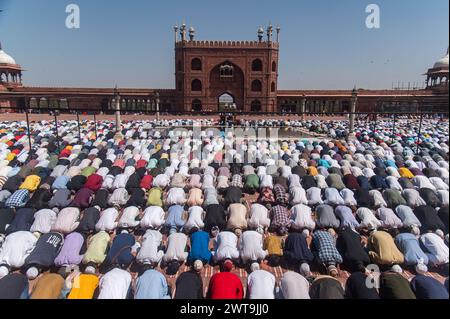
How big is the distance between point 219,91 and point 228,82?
58.7 inches

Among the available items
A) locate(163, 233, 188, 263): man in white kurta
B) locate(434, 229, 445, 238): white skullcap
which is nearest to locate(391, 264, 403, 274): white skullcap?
locate(434, 229, 445, 238): white skullcap

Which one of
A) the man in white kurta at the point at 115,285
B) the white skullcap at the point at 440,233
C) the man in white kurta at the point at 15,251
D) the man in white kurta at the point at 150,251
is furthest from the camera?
the white skullcap at the point at 440,233

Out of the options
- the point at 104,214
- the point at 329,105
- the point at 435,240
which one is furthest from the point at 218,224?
the point at 329,105

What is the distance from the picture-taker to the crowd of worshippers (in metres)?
4.90

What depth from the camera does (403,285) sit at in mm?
4707

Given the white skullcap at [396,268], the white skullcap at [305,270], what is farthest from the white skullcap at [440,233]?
the white skullcap at [305,270]

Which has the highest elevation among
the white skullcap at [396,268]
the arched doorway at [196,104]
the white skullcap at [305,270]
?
the arched doorway at [196,104]

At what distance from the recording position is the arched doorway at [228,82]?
37.5 meters

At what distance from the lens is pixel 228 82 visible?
3800 cm

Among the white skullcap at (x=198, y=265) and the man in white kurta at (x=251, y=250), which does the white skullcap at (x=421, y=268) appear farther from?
the white skullcap at (x=198, y=265)

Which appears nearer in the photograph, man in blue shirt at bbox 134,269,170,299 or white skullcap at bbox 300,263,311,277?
man in blue shirt at bbox 134,269,170,299

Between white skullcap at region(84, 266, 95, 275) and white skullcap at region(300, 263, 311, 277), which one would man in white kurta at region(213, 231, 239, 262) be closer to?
white skullcap at region(300, 263, 311, 277)
